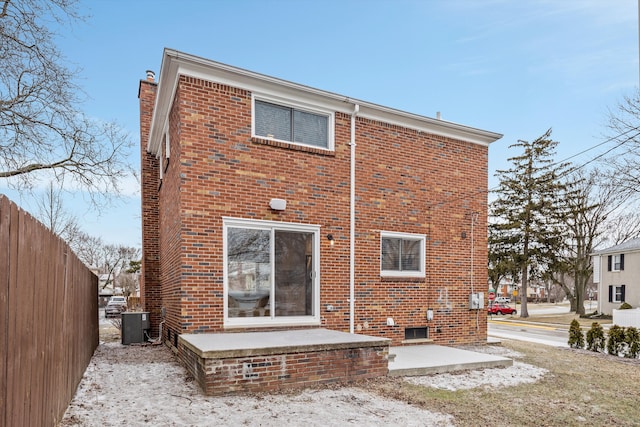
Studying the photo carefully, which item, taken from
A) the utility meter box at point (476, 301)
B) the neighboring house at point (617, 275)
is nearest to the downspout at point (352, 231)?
the utility meter box at point (476, 301)

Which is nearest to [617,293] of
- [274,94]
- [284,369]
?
[274,94]

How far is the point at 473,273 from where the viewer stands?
10766 mm

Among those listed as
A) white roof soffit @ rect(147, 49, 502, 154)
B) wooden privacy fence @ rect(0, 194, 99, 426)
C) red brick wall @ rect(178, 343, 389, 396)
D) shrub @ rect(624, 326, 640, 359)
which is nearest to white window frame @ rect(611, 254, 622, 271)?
shrub @ rect(624, 326, 640, 359)

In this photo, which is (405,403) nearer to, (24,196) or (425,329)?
(425,329)

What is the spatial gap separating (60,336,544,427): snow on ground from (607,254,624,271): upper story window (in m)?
29.5

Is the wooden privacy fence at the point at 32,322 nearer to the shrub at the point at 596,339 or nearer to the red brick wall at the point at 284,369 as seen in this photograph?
the red brick wall at the point at 284,369

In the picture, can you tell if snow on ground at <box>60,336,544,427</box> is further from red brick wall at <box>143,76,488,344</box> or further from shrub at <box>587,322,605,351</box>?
shrub at <box>587,322,605,351</box>

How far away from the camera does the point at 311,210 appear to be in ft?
28.4

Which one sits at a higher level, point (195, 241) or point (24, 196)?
point (24, 196)

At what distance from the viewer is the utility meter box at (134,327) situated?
33.7ft

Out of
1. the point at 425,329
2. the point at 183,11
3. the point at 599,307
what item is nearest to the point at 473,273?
the point at 425,329

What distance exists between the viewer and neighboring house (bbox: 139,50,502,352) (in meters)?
7.62

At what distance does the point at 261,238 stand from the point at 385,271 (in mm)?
3131

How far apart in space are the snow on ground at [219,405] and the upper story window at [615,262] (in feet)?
96.9
